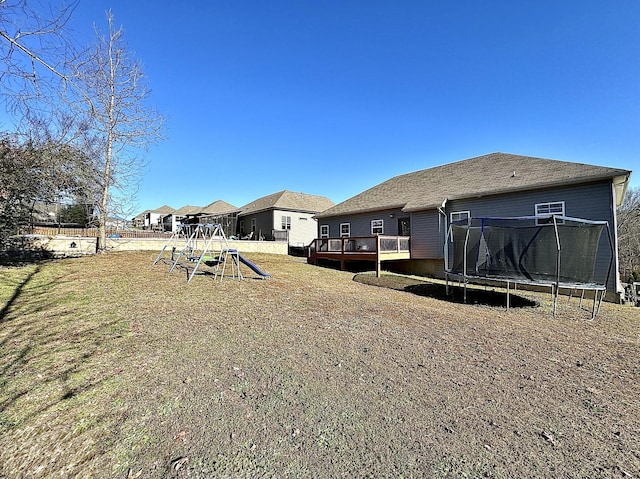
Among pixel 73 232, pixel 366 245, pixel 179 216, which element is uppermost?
pixel 179 216

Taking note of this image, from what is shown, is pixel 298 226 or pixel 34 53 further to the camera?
pixel 298 226

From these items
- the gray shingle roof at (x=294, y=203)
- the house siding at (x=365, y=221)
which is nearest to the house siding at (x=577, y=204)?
the house siding at (x=365, y=221)

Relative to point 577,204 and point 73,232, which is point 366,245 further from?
point 73,232

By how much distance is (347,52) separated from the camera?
14.2 metres

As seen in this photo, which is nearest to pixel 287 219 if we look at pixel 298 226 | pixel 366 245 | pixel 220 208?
pixel 298 226

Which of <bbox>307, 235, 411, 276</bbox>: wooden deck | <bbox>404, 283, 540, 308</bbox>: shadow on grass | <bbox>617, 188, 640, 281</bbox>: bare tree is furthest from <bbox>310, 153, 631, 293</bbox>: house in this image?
<bbox>617, 188, 640, 281</bbox>: bare tree

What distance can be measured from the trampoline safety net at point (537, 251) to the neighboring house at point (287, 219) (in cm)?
1736

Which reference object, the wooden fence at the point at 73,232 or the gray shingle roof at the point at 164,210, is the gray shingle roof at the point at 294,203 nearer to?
the wooden fence at the point at 73,232

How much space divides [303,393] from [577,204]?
41.1 feet

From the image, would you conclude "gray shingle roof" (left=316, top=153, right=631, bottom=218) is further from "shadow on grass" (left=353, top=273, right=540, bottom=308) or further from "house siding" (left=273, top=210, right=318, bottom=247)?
"house siding" (left=273, top=210, right=318, bottom=247)

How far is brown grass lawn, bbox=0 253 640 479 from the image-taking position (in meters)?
2.30

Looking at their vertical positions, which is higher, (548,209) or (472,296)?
(548,209)

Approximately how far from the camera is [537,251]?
27.0 ft

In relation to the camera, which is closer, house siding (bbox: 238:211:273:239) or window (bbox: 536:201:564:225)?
window (bbox: 536:201:564:225)
